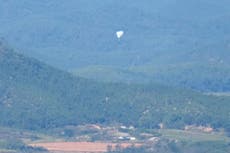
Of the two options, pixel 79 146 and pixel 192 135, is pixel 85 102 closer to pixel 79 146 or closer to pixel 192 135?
pixel 192 135

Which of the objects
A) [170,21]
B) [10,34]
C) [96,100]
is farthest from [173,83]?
[170,21]

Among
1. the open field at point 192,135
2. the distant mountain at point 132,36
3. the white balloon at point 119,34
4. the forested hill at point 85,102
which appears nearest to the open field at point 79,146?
the open field at point 192,135

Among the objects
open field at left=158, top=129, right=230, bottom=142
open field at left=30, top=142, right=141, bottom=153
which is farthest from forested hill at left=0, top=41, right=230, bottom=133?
open field at left=30, top=142, right=141, bottom=153

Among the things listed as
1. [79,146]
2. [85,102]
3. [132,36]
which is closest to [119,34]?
[132,36]

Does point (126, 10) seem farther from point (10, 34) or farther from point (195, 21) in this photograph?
point (10, 34)

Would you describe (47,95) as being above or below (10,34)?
below

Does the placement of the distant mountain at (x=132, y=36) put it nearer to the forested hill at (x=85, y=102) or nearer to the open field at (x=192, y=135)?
the forested hill at (x=85, y=102)
